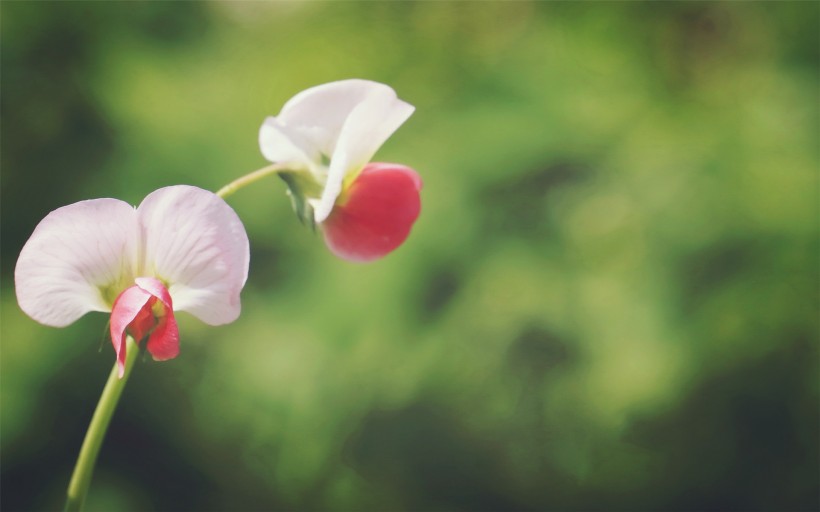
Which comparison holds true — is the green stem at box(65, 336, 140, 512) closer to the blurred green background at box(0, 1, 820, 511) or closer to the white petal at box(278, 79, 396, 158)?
the white petal at box(278, 79, 396, 158)

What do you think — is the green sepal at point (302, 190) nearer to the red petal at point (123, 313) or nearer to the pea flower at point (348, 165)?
the pea flower at point (348, 165)

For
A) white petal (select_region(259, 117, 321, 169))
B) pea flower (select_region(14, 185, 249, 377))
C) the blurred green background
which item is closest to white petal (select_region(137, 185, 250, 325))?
pea flower (select_region(14, 185, 249, 377))

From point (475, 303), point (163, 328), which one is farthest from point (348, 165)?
point (475, 303)

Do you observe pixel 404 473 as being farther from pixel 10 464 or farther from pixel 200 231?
pixel 200 231

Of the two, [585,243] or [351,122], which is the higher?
[585,243]

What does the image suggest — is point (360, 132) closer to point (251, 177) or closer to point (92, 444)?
point (251, 177)

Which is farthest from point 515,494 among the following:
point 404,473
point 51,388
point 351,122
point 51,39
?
point 51,39

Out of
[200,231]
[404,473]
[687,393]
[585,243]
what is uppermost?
[585,243]
